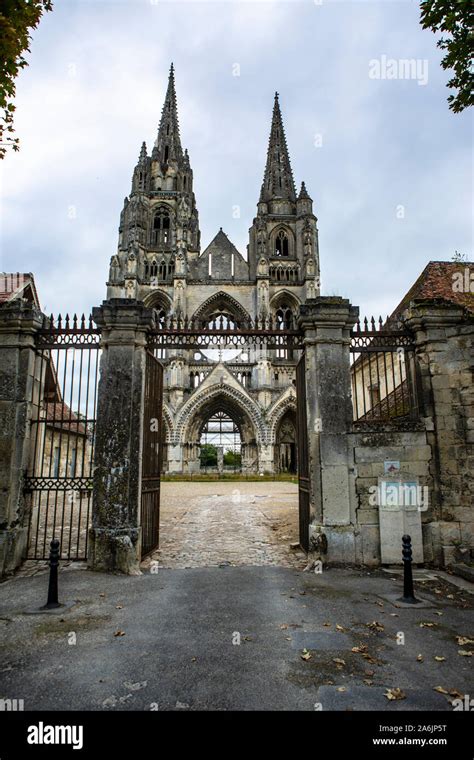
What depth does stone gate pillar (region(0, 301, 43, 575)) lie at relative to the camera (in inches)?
266

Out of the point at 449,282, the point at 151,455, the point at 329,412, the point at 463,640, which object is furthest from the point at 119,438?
the point at 449,282

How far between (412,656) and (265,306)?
38111 mm

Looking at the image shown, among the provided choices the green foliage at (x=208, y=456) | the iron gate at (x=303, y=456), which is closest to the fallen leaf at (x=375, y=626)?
the iron gate at (x=303, y=456)

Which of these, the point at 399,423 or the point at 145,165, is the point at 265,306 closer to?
the point at 145,165

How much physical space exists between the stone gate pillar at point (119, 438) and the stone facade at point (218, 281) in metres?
28.0

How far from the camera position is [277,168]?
161 feet

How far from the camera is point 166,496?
63.3 ft

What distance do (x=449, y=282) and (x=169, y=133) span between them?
173 feet

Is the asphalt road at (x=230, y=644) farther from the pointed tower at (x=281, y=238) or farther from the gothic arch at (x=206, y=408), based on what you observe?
the pointed tower at (x=281, y=238)

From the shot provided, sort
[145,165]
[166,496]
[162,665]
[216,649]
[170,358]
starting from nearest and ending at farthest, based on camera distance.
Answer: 1. [162,665]
2. [216,649]
3. [166,496]
4. [170,358]
5. [145,165]

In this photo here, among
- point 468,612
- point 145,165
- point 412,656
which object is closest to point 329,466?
point 468,612

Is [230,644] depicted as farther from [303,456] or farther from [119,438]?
[303,456]

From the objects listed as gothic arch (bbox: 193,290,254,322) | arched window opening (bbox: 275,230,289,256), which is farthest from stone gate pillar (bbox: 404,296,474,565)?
arched window opening (bbox: 275,230,289,256)
